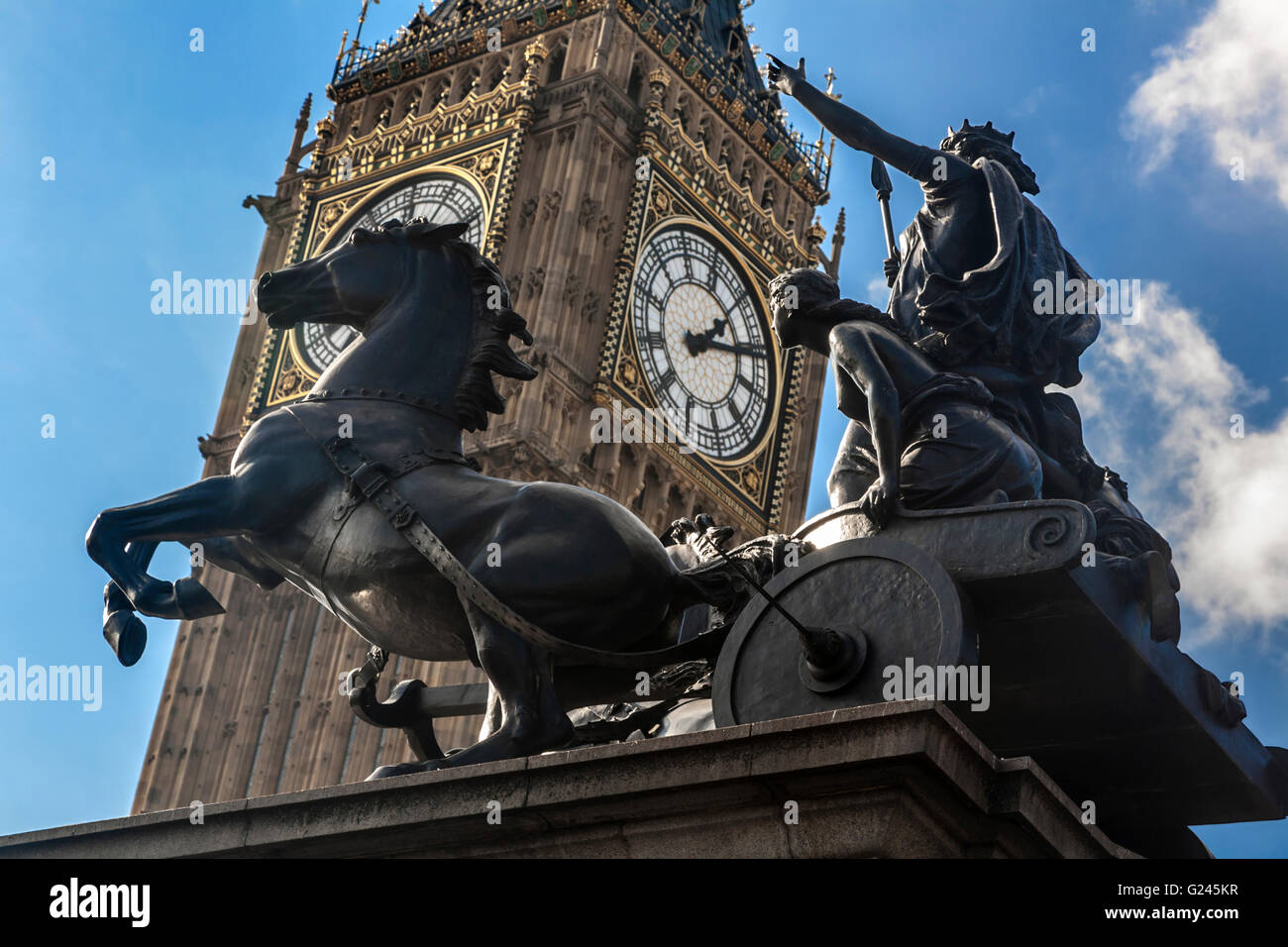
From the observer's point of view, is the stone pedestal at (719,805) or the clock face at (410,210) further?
the clock face at (410,210)

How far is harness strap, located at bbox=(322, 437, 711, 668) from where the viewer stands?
809cm

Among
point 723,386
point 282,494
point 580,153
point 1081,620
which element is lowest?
point 1081,620

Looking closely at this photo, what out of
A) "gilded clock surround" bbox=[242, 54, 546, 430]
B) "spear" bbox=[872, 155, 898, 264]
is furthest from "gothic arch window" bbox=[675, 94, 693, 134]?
"spear" bbox=[872, 155, 898, 264]

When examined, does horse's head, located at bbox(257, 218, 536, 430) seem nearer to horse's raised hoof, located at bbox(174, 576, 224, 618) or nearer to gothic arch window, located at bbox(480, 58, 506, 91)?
horse's raised hoof, located at bbox(174, 576, 224, 618)

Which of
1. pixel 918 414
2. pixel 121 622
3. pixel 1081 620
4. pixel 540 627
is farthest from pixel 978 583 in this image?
pixel 121 622

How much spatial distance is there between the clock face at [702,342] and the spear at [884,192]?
3193 cm

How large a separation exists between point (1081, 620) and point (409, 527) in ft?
7.91

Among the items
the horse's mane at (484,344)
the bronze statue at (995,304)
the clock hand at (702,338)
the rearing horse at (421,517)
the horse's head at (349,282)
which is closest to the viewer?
the rearing horse at (421,517)

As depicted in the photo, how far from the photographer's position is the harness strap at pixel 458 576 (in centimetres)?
809

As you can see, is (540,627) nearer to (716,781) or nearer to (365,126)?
(716,781)

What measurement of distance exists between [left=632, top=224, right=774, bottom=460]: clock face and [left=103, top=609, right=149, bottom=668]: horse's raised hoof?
110 feet

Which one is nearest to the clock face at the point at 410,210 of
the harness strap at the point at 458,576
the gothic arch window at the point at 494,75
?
the gothic arch window at the point at 494,75

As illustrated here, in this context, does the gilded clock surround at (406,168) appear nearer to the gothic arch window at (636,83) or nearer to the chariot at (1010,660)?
the gothic arch window at (636,83)
